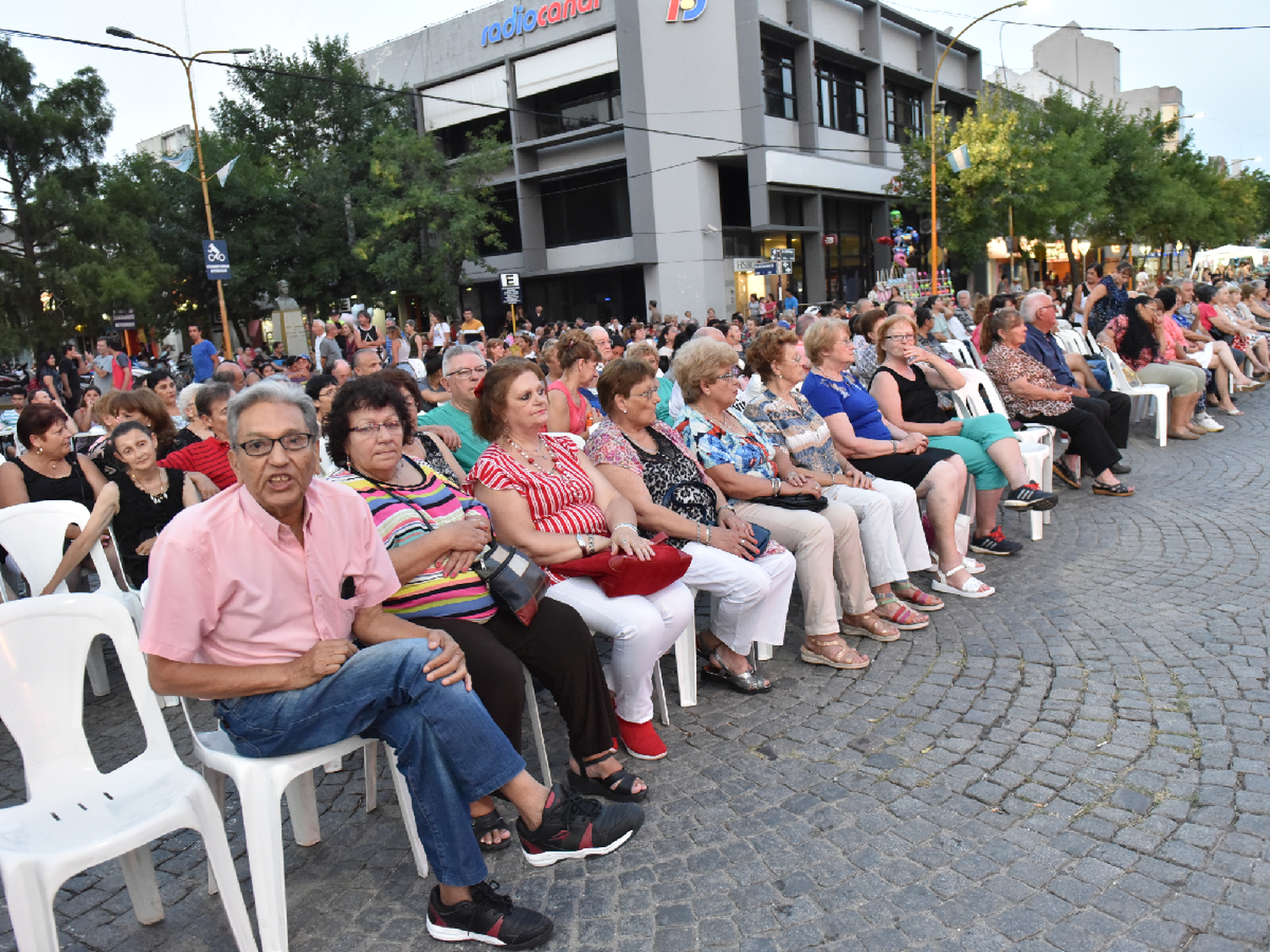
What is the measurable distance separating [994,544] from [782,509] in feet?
6.67

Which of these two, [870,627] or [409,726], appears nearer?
[409,726]

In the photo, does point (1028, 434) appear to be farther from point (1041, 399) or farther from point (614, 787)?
point (614, 787)

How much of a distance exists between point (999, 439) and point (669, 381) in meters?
2.48

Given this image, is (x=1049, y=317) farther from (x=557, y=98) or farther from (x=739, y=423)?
(x=557, y=98)

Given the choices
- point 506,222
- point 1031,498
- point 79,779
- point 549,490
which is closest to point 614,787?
point 549,490

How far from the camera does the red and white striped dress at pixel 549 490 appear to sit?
11.6 feet

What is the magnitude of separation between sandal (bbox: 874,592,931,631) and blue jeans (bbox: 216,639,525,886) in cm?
267

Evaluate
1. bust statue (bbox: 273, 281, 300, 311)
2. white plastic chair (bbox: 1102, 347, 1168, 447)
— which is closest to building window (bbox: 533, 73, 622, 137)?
bust statue (bbox: 273, 281, 300, 311)

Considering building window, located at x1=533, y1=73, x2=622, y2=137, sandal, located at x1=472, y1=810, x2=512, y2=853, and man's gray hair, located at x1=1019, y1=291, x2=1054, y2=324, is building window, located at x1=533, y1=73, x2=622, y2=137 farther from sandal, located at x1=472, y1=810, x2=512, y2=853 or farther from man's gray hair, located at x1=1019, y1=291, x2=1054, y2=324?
sandal, located at x1=472, y1=810, x2=512, y2=853

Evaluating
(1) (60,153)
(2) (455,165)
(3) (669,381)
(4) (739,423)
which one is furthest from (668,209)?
(4) (739,423)

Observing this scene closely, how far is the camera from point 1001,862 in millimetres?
2588

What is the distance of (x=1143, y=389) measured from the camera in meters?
8.89

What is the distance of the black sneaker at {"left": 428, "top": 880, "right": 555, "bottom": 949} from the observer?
7.86 ft

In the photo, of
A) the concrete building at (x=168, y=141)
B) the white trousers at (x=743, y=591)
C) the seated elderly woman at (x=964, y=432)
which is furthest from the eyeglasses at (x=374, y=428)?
the concrete building at (x=168, y=141)
